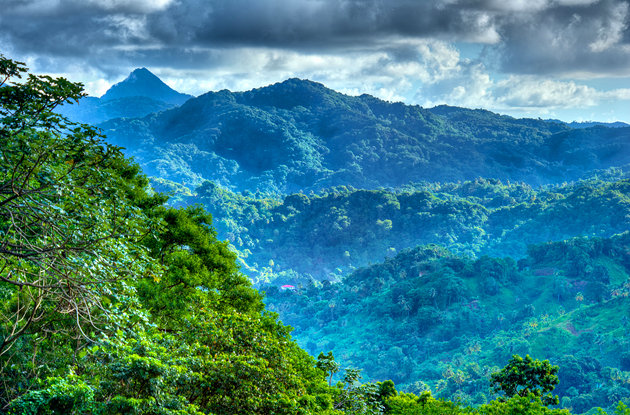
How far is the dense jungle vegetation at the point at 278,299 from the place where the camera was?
8.40 metres

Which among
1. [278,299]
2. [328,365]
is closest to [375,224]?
[278,299]

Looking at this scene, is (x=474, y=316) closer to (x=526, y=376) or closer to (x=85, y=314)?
(x=526, y=376)

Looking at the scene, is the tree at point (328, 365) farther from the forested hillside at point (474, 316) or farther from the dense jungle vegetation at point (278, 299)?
the forested hillside at point (474, 316)

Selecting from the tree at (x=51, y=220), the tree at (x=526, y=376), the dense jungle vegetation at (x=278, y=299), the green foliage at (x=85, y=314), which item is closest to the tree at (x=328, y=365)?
the dense jungle vegetation at (x=278, y=299)

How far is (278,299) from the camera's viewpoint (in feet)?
394

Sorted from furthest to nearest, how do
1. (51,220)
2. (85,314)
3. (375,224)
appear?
(375,224)
(85,314)
(51,220)

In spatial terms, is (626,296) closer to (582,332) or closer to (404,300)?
(582,332)

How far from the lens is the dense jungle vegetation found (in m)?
8.40

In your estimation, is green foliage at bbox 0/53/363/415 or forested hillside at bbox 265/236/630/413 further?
forested hillside at bbox 265/236/630/413

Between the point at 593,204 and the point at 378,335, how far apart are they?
7529 cm

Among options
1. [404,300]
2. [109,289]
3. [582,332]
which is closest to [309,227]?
[404,300]

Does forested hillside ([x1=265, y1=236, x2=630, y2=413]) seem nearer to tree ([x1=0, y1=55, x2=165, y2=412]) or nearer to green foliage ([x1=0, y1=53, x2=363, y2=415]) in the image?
green foliage ([x1=0, y1=53, x2=363, y2=415])

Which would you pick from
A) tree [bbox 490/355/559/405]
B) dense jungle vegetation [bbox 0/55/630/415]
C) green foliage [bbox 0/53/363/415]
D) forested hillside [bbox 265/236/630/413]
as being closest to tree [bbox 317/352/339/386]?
dense jungle vegetation [bbox 0/55/630/415]

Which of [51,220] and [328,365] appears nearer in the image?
[51,220]
